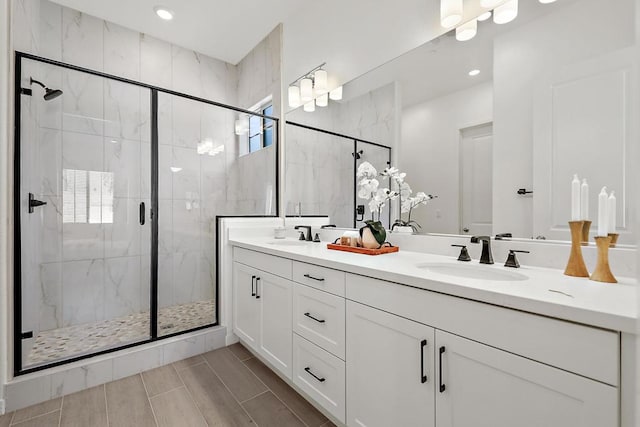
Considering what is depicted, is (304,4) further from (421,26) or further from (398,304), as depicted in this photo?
(398,304)

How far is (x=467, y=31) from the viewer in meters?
1.44

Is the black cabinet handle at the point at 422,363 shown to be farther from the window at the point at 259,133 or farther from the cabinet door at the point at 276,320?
the window at the point at 259,133

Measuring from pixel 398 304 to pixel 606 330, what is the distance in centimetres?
54

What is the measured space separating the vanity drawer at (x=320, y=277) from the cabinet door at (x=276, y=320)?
4.7 inches

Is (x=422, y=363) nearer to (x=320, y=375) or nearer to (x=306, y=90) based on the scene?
(x=320, y=375)

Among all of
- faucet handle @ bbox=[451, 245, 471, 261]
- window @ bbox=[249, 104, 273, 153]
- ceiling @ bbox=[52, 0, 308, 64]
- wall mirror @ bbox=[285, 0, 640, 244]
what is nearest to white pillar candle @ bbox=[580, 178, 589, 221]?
wall mirror @ bbox=[285, 0, 640, 244]

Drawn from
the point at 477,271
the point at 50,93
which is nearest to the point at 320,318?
the point at 477,271

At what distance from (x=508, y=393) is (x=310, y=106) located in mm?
2259

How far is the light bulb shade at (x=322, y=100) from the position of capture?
230 centimetres

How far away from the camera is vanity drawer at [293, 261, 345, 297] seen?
1287 millimetres

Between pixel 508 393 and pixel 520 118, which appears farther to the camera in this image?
pixel 520 118

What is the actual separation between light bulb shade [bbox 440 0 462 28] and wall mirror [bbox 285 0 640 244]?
0.18 ft

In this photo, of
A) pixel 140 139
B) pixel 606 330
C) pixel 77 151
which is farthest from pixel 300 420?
pixel 77 151

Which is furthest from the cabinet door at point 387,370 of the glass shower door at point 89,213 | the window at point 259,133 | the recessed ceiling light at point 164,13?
the recessed ceiling light at point 164,13
